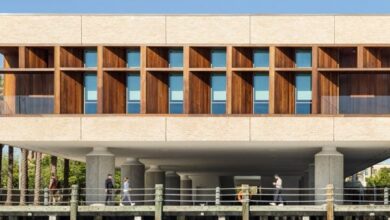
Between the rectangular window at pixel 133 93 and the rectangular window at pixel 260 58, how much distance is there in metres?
5.25

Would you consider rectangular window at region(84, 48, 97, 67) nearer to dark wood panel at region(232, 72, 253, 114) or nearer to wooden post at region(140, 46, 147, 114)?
wooden post at region(140, 46, 147, 114)

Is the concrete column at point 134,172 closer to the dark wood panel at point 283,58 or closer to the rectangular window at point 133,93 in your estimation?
the rectangular window at point 133,93

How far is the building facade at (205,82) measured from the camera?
43031 millimetres

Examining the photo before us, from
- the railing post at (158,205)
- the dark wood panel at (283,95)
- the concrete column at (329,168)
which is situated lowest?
the railing post at (158,205)

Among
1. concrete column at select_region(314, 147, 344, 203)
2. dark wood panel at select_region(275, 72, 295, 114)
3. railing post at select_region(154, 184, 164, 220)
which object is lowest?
railing post at select_region(154, 184, 164, 220)

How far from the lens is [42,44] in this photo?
43.8 metres

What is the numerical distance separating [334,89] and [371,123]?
2.37 metres

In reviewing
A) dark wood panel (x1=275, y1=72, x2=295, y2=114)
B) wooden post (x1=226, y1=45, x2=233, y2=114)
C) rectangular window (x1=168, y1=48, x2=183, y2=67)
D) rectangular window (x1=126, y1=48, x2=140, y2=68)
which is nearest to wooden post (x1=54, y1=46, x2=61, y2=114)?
rectangular window (x1=126, y1=48, x2=140, y2=68)

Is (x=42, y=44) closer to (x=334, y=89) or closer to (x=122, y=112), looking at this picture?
(x=122, y=112)

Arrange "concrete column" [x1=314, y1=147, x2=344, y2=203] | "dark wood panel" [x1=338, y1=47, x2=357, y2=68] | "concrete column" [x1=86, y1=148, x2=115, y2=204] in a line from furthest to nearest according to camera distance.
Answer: "concrete column" [x1=86, y1=148, x2=115, y2=204] → "concrete column" [x1=314, y1=147, x2=344, y2=203] → "dark wood panel" [x1=338, y1=47, x2=357, y2=68]

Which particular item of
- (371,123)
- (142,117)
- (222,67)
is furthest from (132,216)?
(371,123)

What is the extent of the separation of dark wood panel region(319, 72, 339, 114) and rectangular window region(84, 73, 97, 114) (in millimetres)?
9950

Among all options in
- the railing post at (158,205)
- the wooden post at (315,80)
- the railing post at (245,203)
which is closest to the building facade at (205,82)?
the wooden post at (315,80)

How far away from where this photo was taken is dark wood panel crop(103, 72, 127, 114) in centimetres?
4381
